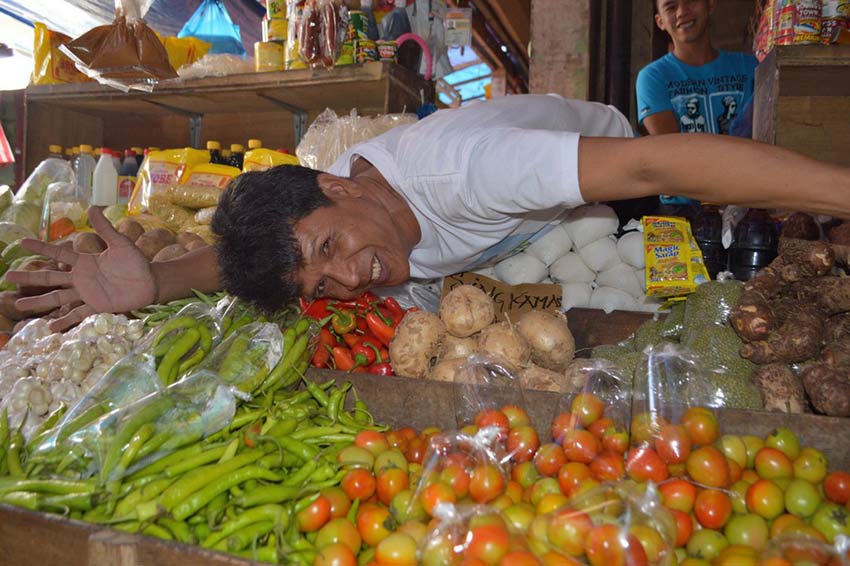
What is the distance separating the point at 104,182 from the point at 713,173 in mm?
4159

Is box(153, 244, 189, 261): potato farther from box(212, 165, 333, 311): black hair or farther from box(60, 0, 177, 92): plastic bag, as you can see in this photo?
box(60, 0, 177, 92): plastic bag

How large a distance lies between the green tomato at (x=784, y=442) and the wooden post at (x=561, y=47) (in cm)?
385

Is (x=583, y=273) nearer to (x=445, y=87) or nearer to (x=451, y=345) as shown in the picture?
(x=451, y=345)

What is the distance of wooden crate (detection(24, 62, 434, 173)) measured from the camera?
367 centimetres

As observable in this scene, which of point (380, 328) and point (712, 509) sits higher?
point (380, 328)

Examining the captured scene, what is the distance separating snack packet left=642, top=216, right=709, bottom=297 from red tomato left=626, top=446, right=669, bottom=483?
1.06m

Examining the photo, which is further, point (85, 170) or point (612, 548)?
point (85, 170)

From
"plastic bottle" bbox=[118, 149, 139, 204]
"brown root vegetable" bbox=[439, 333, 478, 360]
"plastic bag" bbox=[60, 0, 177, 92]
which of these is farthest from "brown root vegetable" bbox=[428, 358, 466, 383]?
"plastic bottle" bbox=[118, 149, 139, 204]

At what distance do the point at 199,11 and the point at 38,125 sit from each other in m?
1.47

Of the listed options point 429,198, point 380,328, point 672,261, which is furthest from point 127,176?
point 672,261

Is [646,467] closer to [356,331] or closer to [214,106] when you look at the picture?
[356,331]

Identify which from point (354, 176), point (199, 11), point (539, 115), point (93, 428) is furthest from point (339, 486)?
point (199, 11)

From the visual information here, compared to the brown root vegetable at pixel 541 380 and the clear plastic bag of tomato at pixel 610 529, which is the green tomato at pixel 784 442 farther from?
the brown root vegetable at pixel 541 380

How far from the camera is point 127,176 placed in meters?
4.50
